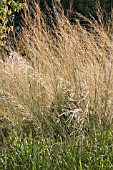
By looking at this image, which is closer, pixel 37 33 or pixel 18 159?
pixel 18 159

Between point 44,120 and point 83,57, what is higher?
point 83,57

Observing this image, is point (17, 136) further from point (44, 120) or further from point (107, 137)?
point (107, 137)

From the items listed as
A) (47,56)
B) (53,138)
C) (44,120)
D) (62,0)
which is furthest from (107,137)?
(62,0)

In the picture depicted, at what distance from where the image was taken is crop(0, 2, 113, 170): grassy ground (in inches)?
107

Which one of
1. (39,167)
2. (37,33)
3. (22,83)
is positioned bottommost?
(39,167)

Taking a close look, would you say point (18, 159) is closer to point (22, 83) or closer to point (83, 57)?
point (22, 83)

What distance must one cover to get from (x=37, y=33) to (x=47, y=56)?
Answer: 279mm

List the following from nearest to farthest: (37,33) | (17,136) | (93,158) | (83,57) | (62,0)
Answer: (93,158), (17,136), (83,57), (37,33), (62,0)

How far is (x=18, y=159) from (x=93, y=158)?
574mm

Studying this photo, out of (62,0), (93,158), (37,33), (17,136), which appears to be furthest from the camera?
(62,0)

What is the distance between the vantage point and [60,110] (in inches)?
135

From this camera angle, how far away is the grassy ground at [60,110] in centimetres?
272

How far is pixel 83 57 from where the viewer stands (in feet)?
12.3

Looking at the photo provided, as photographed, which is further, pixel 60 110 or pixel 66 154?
pixel 60 110
